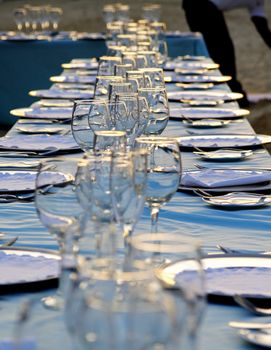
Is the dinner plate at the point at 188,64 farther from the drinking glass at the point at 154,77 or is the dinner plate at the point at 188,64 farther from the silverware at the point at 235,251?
the silverware at the point at 235,251

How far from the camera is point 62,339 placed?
167 centimetres

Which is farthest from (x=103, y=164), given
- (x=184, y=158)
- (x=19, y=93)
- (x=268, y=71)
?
(x=268, y=71)

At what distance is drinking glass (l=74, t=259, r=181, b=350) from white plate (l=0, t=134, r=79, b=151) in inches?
95.8

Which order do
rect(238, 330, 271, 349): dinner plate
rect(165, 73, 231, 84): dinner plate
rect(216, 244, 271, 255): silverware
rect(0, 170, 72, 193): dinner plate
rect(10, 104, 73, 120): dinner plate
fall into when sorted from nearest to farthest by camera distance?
rect(238, 330, 271, 349): dinner plate
rect(216, 244, 271, 255): silverware
rect(0, 170, 72, 193): dinner plate
rect(10, 104, 73, 120): dinner plate
rect(165, 73, 231, 84): dinner plate

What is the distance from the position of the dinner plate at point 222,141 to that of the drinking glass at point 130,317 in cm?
251

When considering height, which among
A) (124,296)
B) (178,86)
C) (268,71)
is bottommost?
(268,71)

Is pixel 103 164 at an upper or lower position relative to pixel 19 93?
upper

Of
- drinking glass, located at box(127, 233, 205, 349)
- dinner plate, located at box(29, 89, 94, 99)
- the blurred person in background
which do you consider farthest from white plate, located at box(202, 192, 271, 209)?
the blurred person in background

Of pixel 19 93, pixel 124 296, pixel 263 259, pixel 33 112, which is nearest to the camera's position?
pixel 124 296

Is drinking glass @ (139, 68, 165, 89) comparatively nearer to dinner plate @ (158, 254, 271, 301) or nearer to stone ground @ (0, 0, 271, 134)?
dinner plate @ (158, 254, 271, 301)

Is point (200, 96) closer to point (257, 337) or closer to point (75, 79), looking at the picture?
point (75, 79)

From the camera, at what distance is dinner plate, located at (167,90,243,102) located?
5125 mm

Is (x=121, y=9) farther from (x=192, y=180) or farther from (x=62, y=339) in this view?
(x=62, y=339)

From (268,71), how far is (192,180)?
10950 mm
